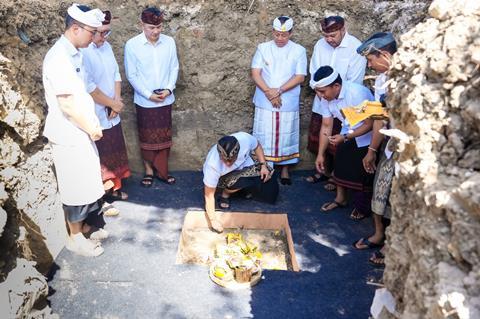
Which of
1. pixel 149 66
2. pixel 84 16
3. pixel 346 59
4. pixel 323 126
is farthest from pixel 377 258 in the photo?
pixel 84 16

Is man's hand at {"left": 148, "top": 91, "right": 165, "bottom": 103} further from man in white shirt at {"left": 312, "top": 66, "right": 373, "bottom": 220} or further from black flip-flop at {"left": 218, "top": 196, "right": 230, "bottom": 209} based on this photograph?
man in white shirt at {"left": 312, "top": 66, "right": 373, "bottom": 220}

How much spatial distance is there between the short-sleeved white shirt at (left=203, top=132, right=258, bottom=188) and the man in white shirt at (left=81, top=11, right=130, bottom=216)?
104cm

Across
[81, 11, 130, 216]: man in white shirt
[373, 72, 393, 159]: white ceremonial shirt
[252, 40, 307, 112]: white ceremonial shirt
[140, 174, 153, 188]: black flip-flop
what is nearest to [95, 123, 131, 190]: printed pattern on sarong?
[81, 11, 130, 216]: man in white shirt

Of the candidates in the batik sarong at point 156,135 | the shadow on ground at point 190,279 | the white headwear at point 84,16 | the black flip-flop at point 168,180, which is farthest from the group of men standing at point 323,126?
the white headwear at point 84,16

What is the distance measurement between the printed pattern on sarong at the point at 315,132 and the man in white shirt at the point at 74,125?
2585 mm

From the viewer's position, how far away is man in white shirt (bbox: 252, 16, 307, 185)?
196 inches

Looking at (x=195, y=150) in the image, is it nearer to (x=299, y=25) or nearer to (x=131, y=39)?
(x=131, y=39)

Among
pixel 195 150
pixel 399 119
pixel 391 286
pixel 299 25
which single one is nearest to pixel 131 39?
pixel 195 150

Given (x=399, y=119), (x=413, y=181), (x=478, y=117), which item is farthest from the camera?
(x=399, y=119)

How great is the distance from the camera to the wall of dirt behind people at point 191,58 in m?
3.58

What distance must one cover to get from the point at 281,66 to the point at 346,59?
735mm

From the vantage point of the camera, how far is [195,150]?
18.5ft

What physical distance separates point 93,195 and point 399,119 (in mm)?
2848

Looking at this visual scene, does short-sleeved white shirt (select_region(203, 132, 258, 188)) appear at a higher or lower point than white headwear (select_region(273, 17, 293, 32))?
lower
